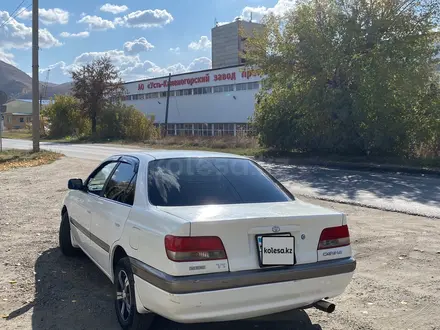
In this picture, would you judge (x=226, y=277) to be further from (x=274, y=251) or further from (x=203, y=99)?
(x=203, y=99)

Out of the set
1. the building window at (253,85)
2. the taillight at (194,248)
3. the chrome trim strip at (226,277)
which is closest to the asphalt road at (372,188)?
the chrome trim strip at (226,277)

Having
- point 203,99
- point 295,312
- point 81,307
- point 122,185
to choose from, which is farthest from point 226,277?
point 203,99

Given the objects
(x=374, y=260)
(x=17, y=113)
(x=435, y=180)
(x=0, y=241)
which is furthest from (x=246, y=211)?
(x=17, y=113)

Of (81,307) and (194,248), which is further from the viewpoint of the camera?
(81,307)

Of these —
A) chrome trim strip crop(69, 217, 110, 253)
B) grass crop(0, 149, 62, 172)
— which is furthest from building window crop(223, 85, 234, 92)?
chrome trim strip crop(69, 217, 110, 253)

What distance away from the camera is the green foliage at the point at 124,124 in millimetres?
45469

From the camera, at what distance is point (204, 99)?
5725 cm

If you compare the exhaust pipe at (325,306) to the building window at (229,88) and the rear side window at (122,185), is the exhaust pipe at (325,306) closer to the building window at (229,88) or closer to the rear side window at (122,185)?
the rear side window at (122,185)

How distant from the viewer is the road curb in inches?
647

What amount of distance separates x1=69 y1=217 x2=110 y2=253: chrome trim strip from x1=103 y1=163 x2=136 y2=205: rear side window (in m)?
0.43

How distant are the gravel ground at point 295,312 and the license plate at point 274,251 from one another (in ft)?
2.78

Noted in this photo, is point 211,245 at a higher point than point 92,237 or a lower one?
higher

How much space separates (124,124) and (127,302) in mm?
44309

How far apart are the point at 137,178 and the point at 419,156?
1806 centimetres
